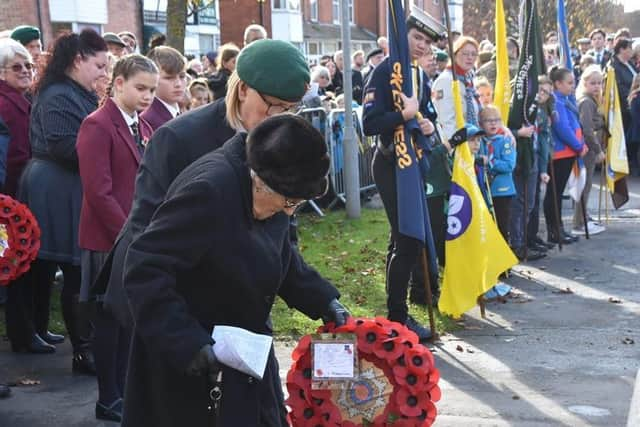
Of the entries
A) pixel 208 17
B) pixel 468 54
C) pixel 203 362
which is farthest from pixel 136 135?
pixel 208 17

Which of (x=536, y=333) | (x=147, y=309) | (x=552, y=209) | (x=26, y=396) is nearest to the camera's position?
(x=147, y=309)

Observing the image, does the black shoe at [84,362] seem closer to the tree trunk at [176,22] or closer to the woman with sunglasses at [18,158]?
the woman with sunglasses at [18,158]

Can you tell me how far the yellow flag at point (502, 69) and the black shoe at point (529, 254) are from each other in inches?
55.9

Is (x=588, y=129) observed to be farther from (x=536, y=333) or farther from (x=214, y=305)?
(x=214, y=305)

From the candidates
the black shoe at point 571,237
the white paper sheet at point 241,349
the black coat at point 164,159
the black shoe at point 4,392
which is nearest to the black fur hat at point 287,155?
the white paper sheet at point 241,349

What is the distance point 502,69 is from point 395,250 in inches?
112

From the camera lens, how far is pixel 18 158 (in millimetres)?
6445

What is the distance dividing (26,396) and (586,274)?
5544mm

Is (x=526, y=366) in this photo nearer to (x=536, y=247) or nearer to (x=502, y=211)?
(x=502, y=211)

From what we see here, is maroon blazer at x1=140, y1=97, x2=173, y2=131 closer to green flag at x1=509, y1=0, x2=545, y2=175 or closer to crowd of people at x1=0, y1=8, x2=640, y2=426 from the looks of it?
crowd of people at x1=0, y1=8, x2=640, y2=426

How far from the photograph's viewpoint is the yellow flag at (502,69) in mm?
8320

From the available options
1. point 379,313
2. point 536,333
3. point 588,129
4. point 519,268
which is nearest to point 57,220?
point 379,313

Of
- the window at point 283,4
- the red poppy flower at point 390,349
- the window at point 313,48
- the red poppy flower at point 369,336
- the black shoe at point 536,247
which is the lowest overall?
the black shoe at point 536,247

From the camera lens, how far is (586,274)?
8.90m
